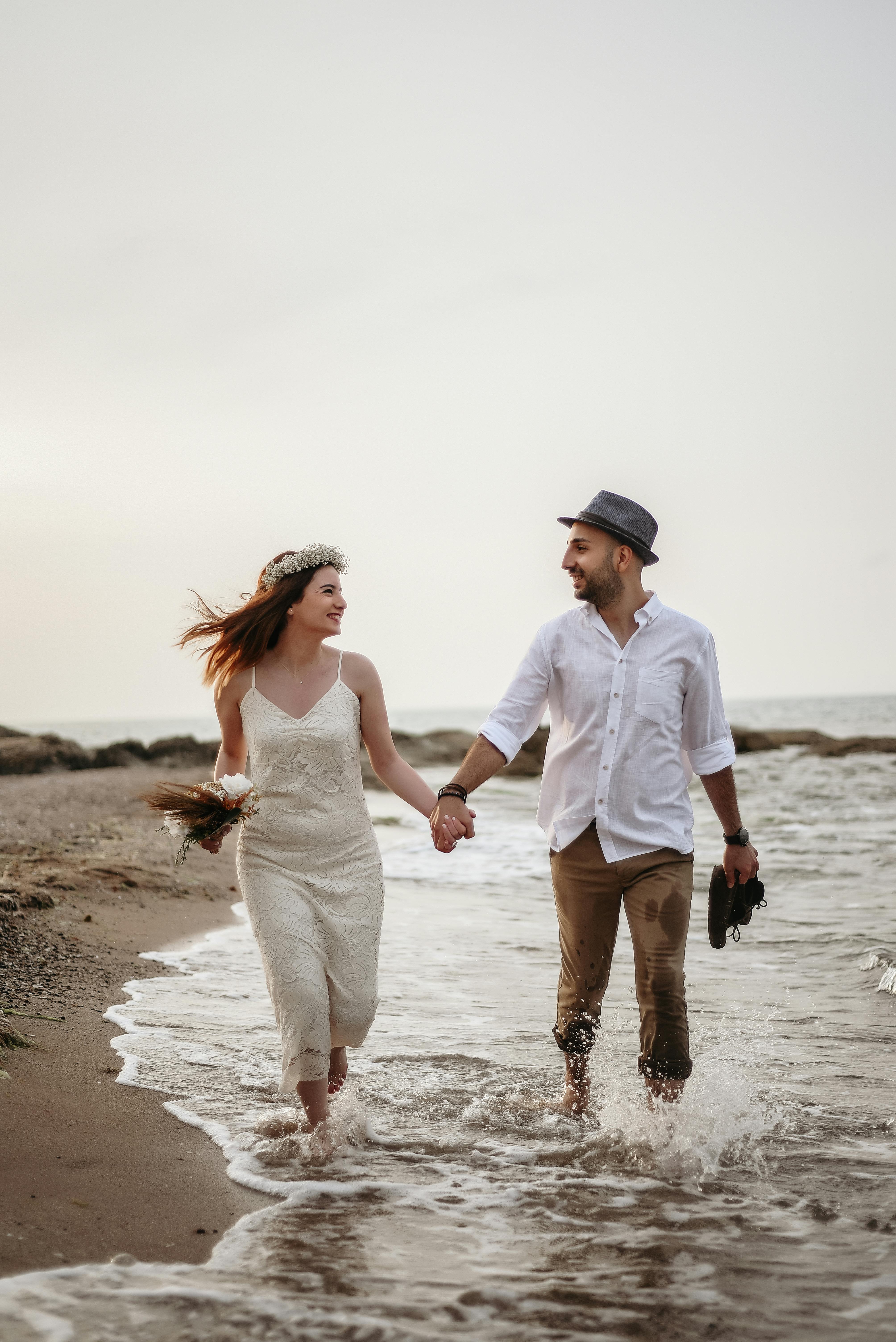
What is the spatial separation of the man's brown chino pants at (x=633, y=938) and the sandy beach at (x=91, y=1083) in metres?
1.50

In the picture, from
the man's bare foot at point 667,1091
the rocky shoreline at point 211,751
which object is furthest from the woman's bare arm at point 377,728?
the rocky shoreline at point 211,751

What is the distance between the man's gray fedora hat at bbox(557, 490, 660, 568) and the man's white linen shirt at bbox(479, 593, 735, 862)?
0.22 m

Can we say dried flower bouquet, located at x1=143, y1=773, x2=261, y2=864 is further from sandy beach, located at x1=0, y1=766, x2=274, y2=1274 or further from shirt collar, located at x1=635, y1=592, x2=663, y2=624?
shirt collar, located at x1=635, y1=592, x2=663, y2=624

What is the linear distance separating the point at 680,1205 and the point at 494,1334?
1.07 m

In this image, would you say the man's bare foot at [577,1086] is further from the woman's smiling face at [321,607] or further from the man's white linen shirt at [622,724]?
the woman's smiling face at [321,607]

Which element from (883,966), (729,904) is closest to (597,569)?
(729,904)

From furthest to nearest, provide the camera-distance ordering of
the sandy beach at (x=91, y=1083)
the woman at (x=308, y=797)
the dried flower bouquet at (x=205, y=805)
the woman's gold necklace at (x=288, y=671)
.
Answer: the woman's gold necklace at (x=288, y=671) → the dried flower bouquet at (x=205, y=805) → the woman at (x=308, y=797) → the sandy beach at (x=91, y=1083)

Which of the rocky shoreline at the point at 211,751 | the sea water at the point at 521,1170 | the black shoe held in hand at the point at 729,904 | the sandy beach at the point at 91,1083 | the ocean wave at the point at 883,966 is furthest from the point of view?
the rocky shoreline at the point at 211,751

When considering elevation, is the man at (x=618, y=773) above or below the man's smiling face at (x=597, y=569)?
below

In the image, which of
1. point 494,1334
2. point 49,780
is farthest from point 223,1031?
point 49,780

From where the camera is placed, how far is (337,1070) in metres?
4.55

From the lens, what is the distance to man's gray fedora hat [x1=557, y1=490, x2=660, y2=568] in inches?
179

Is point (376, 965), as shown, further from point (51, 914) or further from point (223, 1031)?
point (51, 914)

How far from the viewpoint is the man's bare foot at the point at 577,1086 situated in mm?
4648
